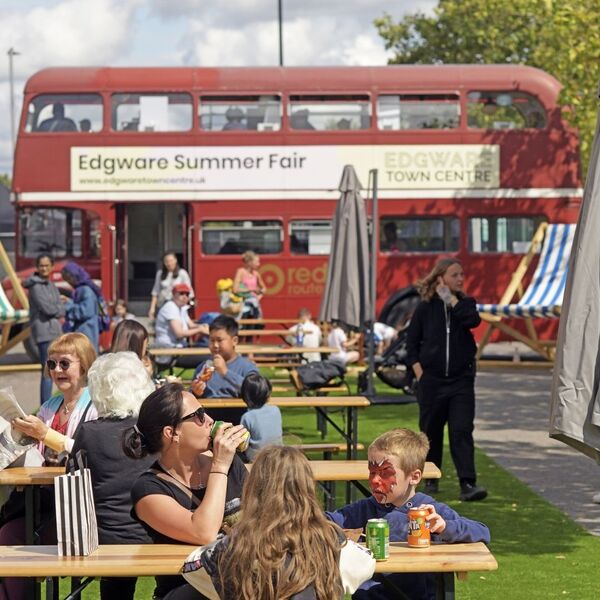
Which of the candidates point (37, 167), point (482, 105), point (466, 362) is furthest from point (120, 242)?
point (466, 362)

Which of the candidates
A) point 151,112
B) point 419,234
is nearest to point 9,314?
point 151,112

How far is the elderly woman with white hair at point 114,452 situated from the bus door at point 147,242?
61.8 ft

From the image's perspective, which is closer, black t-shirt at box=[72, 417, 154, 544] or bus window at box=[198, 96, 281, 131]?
black t-shirt at box=[72, 417, 154, 544]

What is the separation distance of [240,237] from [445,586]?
1965 cm

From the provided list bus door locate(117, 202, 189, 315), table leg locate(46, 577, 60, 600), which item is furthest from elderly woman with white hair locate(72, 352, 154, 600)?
bus door locate(117, 202, 189, 315)

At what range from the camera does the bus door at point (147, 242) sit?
84.4 feet

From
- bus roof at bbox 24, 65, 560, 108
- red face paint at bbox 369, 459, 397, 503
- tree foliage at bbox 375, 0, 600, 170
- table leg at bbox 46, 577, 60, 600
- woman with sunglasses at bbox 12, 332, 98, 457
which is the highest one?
tree foliage at bbox 375, 0, 600, 170

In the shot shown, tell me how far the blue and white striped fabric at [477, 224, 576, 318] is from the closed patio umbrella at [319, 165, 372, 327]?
360cm

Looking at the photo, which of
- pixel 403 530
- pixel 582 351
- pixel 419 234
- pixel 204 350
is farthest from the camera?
pixel 419 234

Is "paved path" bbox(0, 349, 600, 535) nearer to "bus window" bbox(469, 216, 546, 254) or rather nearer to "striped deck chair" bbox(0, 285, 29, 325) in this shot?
"striped deck chair" bbox(0, 285, 29, 325)

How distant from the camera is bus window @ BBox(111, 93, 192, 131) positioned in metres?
24.5

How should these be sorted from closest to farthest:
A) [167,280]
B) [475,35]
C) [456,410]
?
1. [456,410]
2. [167,280]
3. [475,35]

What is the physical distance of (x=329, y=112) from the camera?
24656 mm

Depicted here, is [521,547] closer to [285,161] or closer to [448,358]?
[448,358]
